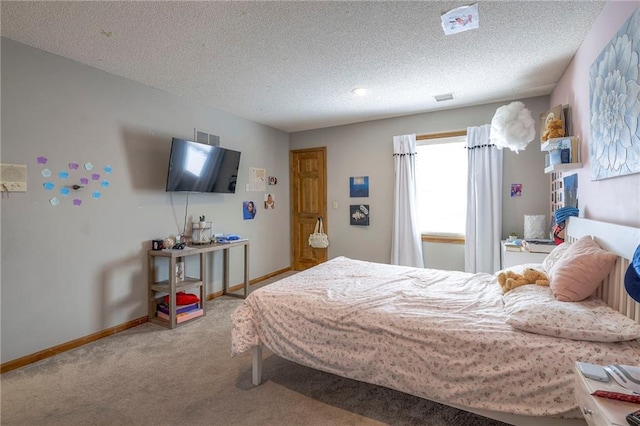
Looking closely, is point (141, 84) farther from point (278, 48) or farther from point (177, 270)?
point (177, 270)

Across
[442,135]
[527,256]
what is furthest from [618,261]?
[442,135]

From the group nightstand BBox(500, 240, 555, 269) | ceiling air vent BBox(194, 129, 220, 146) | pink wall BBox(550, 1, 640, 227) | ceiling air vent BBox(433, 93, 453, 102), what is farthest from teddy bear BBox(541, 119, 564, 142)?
ceiling air vent BBox(194, 129, 220, 146)

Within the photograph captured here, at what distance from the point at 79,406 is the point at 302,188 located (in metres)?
3.97

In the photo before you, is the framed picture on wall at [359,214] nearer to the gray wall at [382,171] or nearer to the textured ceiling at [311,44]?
the gray wall at [382,171]

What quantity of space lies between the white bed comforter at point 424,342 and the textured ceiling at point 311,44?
6.10 ft

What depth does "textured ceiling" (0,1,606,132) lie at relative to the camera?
197cm

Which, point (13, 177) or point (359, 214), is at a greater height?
point (13, 177)

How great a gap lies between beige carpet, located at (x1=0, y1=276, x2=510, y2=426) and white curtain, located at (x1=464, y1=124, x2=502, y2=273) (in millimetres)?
2445

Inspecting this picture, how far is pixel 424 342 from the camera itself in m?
1.56

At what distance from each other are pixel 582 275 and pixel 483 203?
2.35m

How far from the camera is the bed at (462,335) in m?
1.31

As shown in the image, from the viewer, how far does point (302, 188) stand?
5.31 metres

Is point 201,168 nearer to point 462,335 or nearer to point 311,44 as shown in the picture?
point 311,44

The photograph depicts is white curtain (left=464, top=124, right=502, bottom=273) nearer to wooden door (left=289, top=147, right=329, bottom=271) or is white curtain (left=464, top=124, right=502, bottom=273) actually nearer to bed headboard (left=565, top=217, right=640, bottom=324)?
bed headboard (left=565, top=217, right=640, bottom=324)
